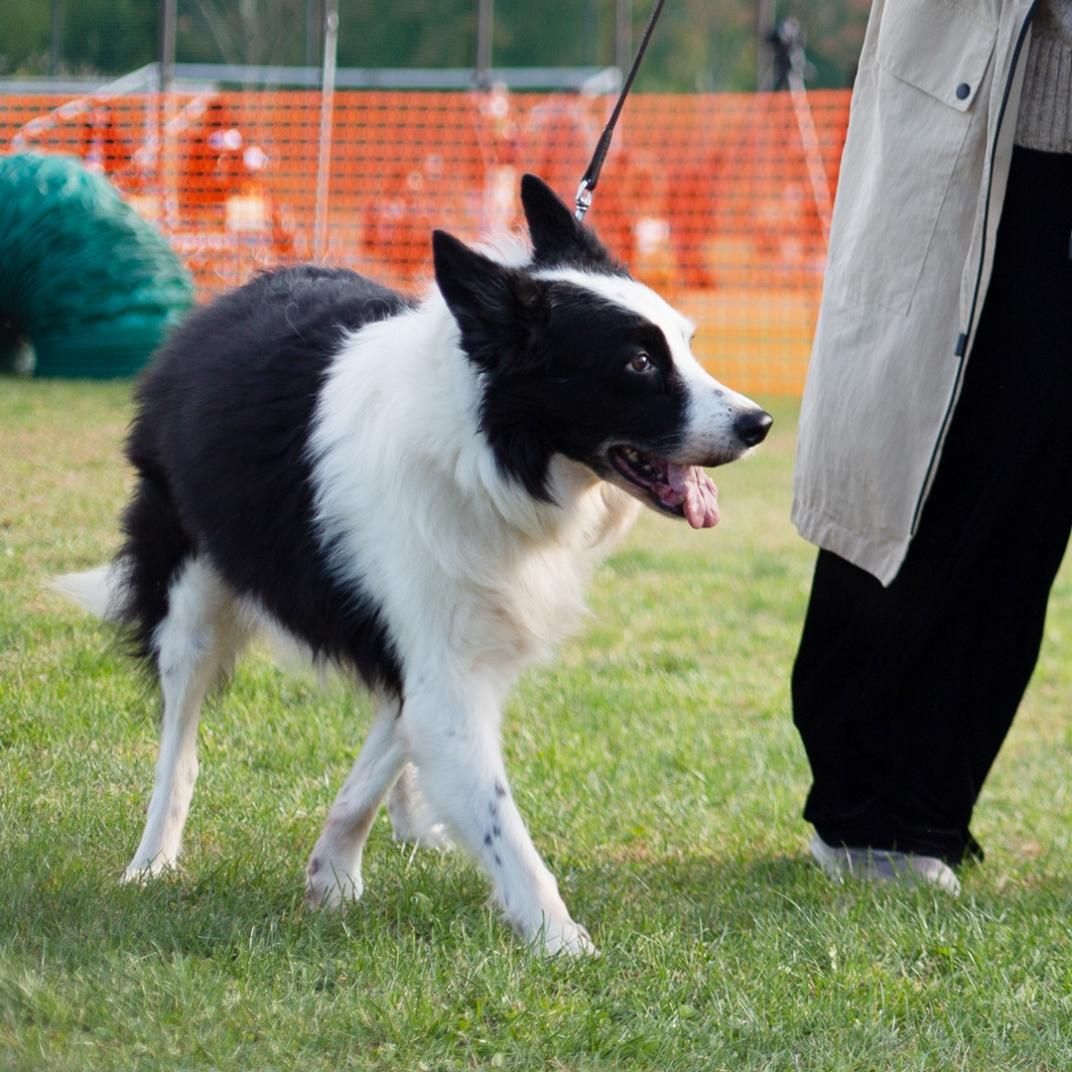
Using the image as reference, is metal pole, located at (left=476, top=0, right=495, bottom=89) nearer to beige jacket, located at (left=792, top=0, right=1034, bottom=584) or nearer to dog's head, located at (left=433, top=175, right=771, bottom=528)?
beige jacket, located at (left=792, top=0, right=1034, bottom=584)

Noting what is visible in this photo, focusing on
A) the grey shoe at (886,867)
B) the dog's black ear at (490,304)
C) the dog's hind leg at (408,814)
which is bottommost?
→ the dog's hind leg at (408,814)

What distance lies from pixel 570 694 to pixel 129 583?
6.02 feet

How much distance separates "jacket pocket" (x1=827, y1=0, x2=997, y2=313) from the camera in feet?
10.8

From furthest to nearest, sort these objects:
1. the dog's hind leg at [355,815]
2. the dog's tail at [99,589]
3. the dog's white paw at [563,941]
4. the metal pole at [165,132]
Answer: the metal pole at [165,132]
the dog's tail at [99,589]
the dog's hind leg at [355,815]
the dog's white paw at [563,941]

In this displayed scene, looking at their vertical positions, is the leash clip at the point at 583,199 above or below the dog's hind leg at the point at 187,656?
above

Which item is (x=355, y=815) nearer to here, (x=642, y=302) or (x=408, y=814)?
(x=408, y=814)

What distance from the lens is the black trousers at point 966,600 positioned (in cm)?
343

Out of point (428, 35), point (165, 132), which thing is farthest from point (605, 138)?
point (428, 35)

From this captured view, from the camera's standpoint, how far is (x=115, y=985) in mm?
2756

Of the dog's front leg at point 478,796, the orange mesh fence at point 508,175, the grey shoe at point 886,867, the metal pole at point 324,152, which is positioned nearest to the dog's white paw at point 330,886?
the dog's front leg at point 478,796

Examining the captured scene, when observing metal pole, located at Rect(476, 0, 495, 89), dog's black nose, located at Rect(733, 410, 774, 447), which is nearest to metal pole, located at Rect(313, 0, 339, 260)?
metal pole, located at Rect(476, 0, 495, 89)

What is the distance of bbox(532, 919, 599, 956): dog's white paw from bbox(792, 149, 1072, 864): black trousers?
3.07 ft

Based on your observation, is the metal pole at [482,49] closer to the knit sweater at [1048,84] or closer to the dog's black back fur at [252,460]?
the dog's black back fur at [252,460]

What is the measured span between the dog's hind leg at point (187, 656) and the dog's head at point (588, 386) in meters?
1.01
